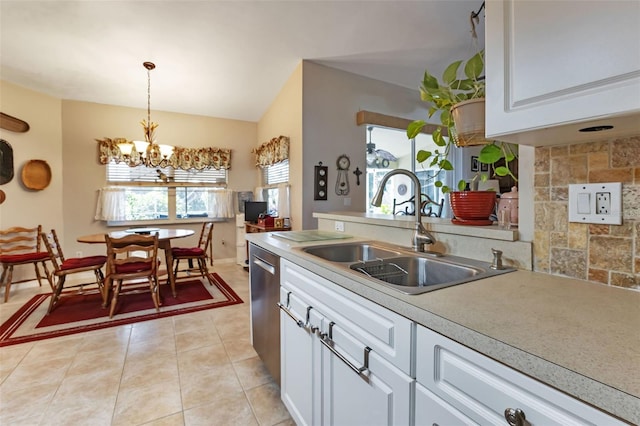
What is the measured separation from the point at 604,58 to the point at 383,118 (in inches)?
146

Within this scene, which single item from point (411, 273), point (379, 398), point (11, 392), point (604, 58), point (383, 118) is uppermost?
point (383, 118)

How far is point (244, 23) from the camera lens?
10.1 ft

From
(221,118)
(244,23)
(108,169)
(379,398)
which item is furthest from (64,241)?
(379,398)

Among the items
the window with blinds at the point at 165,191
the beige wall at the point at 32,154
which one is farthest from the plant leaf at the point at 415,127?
the beige wall at the point at 32,154

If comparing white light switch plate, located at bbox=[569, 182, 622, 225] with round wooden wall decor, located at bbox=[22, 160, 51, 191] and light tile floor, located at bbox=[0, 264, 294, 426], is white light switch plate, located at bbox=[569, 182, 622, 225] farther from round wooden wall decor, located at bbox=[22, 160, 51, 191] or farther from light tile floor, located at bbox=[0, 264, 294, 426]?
round wooden wall decor, located at bbox=[22, 160, 51, 191]

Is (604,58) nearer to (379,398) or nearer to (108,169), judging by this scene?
(379,398)

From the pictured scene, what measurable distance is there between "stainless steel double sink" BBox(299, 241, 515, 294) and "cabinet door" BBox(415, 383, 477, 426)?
0.31 meters

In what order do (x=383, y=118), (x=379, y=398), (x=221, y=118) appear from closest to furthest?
1. (x=379, y=398)
2. (x=383, y=118)
3. (x=221, y=118)

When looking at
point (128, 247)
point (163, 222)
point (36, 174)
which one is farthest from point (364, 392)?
point (36, 174)

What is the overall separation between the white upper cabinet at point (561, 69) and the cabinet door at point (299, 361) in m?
1.00

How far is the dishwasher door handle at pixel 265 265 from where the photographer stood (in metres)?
1.72

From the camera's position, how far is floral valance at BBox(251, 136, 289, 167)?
4.14m

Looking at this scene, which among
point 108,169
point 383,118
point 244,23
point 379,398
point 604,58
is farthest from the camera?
point 108,169

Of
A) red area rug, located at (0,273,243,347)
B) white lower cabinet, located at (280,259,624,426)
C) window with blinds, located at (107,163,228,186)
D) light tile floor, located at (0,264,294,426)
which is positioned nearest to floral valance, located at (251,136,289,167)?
window with blinds, located at (107,163,228,186)
